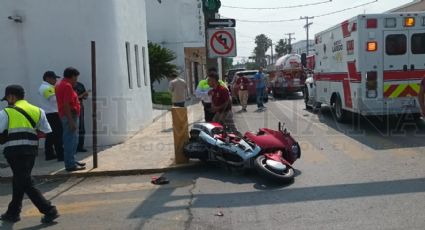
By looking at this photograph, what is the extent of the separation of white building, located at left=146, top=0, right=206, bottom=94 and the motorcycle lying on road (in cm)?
2084

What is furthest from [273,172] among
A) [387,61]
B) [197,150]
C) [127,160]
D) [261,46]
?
[261,46]

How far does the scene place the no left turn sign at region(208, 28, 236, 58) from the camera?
10297mm

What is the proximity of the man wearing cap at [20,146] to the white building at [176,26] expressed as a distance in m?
23.3

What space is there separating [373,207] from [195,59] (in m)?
31.8

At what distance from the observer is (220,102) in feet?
31.5

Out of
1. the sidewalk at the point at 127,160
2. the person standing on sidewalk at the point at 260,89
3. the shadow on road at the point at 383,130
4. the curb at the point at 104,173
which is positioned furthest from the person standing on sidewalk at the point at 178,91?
the person standing on sidewalk at the point at 260,89

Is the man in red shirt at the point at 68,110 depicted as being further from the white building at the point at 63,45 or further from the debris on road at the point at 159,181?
the white building at the point at 63,45

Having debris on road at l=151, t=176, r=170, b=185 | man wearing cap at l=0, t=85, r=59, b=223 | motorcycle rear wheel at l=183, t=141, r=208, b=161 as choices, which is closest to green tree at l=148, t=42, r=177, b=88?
motorcycle rear wheel at l=183, t=141, r=208, b=161

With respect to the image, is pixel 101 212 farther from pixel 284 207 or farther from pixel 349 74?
pixel 349 74

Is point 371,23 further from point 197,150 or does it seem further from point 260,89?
point 260,89

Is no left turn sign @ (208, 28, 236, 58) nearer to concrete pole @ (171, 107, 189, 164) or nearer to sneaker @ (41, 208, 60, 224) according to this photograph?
concrete pole @ (171, 107, 189, 164)

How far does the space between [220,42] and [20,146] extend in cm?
536

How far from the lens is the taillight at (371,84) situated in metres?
11.6

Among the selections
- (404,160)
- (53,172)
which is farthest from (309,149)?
(53,172)
